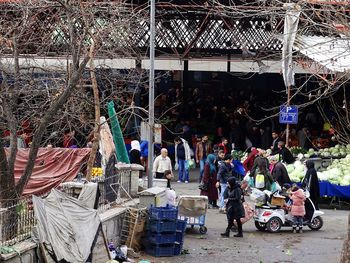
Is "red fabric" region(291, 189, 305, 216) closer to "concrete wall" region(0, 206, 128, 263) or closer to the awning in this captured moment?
the awning

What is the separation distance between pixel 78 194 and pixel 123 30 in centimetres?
593

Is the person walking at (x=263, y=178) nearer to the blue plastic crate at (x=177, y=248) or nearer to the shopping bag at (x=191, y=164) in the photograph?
the blue plastic crate at (x=177, y=248)

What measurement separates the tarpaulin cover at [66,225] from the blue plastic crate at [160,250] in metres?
2.16

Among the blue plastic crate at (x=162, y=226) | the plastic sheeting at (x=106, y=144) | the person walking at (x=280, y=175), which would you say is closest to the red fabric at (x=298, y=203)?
the person walking at (x=280, y=175)

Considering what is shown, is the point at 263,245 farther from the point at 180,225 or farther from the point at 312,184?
the point at 312,184

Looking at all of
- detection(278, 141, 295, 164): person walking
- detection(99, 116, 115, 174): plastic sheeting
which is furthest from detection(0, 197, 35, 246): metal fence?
detection(278, 141, 295, 164): person walking

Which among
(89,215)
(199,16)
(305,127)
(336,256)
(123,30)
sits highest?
(199,16)

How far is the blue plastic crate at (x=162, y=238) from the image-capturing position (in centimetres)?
1548

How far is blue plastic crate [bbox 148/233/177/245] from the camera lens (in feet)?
50.8

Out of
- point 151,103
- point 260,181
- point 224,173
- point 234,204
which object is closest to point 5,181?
point 151,103

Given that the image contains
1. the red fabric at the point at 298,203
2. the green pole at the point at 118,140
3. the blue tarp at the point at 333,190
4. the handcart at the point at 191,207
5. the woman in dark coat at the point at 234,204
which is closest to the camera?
the woman in dark coat at the point at 234,204

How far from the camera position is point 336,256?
15.8 m

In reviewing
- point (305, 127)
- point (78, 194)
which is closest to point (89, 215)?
point (78, 194)

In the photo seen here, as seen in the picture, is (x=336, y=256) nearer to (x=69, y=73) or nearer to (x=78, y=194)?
(x=78, y=194)
